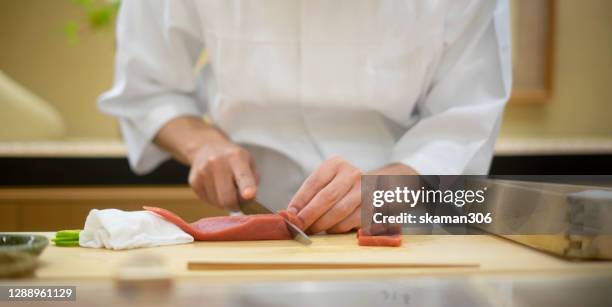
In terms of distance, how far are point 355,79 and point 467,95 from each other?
0.47 ft

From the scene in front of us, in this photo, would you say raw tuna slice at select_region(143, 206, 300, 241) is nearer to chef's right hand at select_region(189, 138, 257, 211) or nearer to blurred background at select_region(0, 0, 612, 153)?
chef's right hand at select_region(189, 138, 257, 211)

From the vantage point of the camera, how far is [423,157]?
741mm

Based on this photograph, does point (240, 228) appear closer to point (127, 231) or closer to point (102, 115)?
point (127, 231)

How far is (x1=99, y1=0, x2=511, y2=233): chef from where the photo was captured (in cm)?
77

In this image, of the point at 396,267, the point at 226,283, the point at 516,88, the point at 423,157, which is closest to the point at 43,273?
the point at 226,283

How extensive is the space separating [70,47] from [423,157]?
1216mm

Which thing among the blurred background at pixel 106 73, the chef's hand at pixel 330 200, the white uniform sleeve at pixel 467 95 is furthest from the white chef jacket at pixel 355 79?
the blurred background at pixel 106 73

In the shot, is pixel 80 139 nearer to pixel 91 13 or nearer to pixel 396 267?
pixel 91 13

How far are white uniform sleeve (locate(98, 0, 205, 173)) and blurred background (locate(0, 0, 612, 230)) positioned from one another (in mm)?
216

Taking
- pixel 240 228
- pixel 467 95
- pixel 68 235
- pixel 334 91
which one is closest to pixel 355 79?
pixel 334 91

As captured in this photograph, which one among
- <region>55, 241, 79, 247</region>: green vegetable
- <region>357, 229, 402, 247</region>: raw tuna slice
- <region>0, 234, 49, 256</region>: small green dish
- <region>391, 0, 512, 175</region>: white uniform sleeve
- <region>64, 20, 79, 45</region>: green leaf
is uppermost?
<region>64, 20, 79, 45</region>: green leaf

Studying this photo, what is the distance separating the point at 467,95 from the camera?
81 centimetres

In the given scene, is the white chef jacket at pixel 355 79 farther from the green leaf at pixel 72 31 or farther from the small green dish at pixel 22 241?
the green leaf at pixel 72 31

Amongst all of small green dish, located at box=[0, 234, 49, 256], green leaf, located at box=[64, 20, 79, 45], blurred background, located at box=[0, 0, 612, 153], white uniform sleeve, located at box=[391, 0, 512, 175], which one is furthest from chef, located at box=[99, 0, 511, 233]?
green leaf, located at box=[64, 20, 79, 45]
